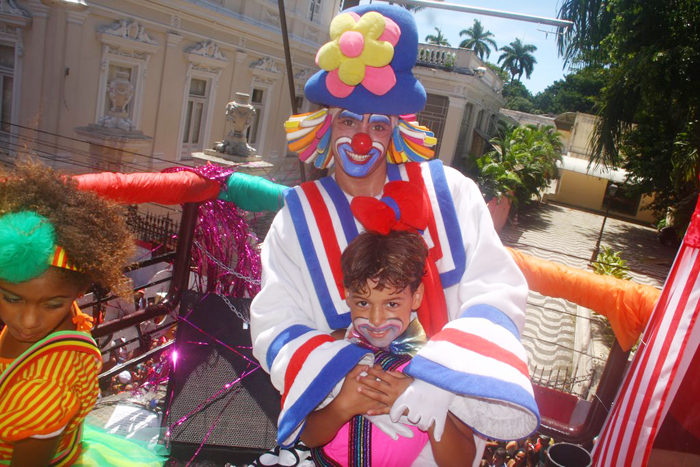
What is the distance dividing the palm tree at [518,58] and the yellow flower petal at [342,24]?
198 ft

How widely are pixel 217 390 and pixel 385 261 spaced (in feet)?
5.33

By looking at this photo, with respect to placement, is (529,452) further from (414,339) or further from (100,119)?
(100,119)

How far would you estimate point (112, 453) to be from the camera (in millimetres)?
1983

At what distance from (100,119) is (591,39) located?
28.8ft

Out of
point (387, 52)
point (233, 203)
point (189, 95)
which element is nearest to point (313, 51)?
point (189, 95)

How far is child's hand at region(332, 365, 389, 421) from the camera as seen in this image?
144 centimetres

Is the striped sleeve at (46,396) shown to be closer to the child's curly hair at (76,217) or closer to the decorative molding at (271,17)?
the child's curly hair at (76,217)

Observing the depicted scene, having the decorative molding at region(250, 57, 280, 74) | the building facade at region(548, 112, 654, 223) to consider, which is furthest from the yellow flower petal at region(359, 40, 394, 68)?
the building facade at region(548, 112, 654, 223)

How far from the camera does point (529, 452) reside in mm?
2902

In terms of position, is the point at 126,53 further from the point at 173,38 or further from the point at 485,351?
the point at 485,351

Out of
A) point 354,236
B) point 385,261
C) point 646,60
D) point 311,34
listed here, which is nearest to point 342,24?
point 354,236

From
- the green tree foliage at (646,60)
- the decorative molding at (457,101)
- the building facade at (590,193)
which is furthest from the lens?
the building facade at (590,193)

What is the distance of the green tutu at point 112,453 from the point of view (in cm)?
187

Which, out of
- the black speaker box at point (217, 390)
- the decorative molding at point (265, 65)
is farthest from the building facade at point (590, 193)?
the black speaker box at point (217, 390)
